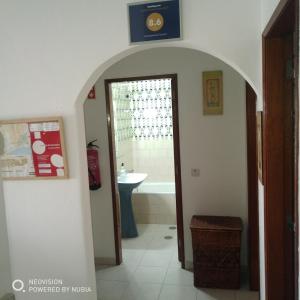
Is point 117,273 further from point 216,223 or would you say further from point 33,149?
point 33,149

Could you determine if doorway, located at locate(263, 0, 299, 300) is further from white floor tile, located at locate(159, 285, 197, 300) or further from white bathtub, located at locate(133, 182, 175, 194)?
white bathtub, located at locate(133, 182, 175, 194)

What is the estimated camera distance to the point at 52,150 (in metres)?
2.05

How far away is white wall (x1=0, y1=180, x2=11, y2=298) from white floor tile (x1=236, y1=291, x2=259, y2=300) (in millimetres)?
1976

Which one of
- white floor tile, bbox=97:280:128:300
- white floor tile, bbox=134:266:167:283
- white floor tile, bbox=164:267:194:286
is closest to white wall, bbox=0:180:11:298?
white floor tile, bbox=97:280:128:300

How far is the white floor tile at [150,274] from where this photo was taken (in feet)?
10.6

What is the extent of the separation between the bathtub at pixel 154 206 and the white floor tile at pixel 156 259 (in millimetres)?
903

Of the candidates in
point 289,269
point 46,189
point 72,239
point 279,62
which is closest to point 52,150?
point 46,189

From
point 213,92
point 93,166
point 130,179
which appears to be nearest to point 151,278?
point 93,166

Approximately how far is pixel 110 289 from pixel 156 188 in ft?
6.96

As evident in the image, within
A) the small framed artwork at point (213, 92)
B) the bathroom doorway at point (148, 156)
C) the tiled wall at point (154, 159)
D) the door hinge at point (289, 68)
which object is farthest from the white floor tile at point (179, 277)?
the door hinge at point (289, 68)

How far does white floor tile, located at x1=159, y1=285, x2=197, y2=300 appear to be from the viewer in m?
2.91

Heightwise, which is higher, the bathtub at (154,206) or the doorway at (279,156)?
the doorway at (279,156)

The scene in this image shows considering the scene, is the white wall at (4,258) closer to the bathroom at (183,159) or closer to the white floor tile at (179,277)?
the bathroom at (183,159)

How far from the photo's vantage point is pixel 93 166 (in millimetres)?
3418
